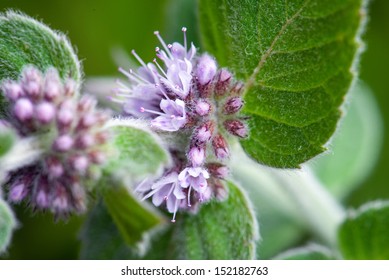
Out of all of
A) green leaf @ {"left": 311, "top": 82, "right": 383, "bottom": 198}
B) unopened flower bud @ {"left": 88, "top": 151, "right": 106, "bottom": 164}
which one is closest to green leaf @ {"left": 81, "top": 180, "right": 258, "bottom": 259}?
unopened flower bud @ {"left": 88, "top": 151, "right": 106, "bottom": 164}

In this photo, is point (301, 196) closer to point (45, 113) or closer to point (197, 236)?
point (197, 236)

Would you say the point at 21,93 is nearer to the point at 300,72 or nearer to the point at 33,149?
the point at 33,149

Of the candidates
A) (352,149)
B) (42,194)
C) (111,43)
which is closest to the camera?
(42,194)

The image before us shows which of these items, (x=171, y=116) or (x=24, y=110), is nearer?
(x=24, y=110)

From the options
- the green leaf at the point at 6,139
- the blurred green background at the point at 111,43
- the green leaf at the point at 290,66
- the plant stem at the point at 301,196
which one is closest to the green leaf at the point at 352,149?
the blurred green background at the point at 111,43

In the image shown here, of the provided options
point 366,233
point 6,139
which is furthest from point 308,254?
point 6,139
